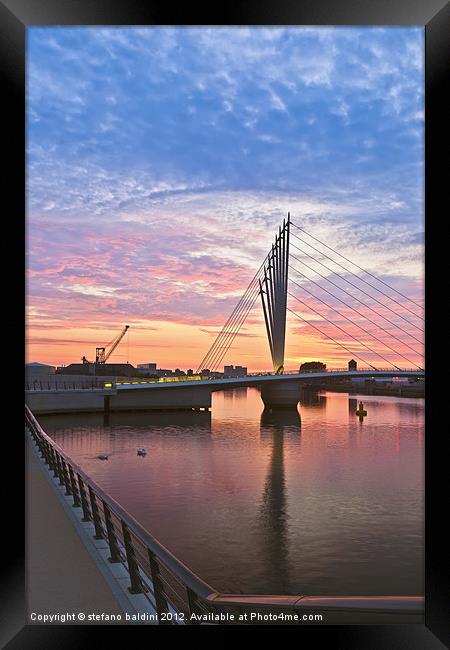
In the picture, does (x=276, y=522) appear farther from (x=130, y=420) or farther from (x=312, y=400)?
(x=312, y=400)

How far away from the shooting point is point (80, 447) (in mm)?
21188

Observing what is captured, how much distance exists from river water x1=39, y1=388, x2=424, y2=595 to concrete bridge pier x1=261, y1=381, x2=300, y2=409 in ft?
36.8

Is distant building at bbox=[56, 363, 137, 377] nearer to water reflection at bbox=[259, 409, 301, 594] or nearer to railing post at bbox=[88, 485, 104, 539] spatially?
water reflection at bbox=[259, 409, 301, 594]

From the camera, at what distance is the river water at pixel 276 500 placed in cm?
818

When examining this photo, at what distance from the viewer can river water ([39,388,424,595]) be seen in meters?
8.18

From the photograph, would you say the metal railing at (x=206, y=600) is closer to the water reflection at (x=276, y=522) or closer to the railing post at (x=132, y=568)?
the railing post at (x=132, y=568)

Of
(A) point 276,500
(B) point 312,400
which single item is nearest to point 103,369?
(B) point 312,400

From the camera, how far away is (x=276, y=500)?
1348 cm

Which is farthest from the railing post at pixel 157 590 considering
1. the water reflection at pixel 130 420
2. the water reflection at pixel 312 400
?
the water reflection at pixel 312 400

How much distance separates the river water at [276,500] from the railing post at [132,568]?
4.66m

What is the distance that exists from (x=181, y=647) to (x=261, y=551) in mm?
7107

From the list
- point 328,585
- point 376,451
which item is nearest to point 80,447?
point 376,451
